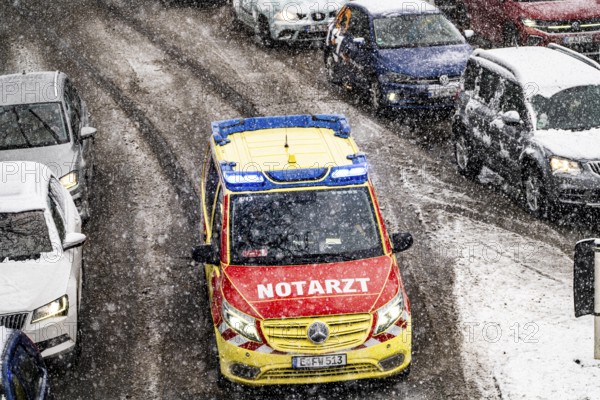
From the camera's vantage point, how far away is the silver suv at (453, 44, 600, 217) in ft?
39.5

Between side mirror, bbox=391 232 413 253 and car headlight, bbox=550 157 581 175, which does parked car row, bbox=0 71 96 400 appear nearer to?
side mirror, bbox=391 232 413 253

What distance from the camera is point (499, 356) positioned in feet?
31.1

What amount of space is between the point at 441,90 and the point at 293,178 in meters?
7.77

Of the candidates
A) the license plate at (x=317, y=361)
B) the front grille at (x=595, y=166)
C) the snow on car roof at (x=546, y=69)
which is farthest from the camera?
the snow on car roof at (x=546, y=69)

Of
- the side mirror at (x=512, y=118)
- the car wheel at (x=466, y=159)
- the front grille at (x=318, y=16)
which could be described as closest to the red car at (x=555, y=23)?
the front grille at (x=318, y=16)

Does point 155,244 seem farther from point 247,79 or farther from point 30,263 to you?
point 247,79

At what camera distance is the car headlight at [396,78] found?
53.4 feet

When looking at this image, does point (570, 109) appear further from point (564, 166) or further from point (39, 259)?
point (39, 259)

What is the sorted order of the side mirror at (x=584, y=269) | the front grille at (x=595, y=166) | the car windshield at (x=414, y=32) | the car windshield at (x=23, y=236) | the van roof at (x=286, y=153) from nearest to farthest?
the side mirror at (x=584, y=269)
the van roof at (x=286, y=153)
the car windshield at (x=23, y=236)
the front grille at (x=595, y=166)
the car windshield at (x=414, y=32)

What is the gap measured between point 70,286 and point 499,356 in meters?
4.34

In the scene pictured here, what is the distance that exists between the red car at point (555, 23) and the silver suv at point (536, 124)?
14.9ft

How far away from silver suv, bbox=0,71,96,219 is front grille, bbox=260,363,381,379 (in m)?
5.28

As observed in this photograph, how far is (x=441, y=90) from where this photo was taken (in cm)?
1622

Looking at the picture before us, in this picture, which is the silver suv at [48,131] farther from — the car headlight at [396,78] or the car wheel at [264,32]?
the car wheel at [264,32]
